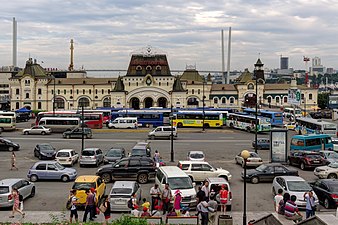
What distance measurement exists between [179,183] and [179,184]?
0.06 m

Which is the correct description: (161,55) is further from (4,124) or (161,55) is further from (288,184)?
(288,184)

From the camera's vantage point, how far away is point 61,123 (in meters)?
56.2

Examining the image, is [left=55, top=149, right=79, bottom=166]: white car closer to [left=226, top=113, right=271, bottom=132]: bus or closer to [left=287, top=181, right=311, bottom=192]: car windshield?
[left=287, top=181, right=311, bottom=192]: car windshield

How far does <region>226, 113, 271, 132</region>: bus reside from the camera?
5578 centimetres

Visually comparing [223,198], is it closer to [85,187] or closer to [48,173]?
[85,187]

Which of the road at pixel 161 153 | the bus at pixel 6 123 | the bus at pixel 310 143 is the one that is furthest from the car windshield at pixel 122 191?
the bus at pixel 6 123

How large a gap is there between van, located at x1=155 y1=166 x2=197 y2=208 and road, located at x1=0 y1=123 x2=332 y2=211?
211 cm

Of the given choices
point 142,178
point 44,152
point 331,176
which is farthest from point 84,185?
point 44,152

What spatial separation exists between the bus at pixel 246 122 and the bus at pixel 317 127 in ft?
12.4

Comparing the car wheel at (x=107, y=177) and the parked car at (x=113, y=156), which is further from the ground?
the parked car at (x=113, y=156)

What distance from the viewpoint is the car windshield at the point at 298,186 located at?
21.2 m

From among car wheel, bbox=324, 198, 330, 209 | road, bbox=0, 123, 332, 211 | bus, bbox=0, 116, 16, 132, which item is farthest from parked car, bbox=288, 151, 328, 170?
bus, bbox=0, 116, 16, 132

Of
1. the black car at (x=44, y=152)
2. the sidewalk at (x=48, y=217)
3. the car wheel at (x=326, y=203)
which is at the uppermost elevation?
the black car at (x=44, y=152)

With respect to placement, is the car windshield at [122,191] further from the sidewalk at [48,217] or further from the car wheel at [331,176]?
the car wheel at [331,176]
